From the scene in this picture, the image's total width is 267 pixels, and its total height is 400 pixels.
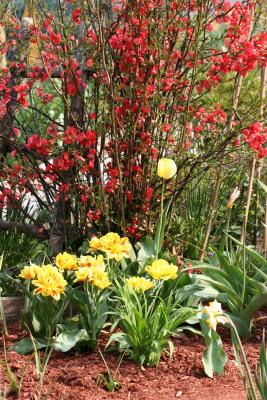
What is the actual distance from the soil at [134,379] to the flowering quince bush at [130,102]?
0.99 metres

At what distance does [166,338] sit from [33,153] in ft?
4.75

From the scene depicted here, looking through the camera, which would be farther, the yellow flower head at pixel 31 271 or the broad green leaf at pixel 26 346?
the broad green leaf at pixel 26 346

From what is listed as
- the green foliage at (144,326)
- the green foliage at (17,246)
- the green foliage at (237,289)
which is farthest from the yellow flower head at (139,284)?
the green foliage at (17,246)

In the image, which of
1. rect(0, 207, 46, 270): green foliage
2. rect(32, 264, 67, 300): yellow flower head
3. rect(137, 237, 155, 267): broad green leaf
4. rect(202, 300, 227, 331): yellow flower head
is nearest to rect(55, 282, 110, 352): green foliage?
rect(32, 264, 67, 300): yellow flower head

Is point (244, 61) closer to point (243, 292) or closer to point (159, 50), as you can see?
point (159, 50)

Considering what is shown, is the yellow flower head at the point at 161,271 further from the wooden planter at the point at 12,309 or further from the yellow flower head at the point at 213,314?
the wooden planter at the point at 12,309

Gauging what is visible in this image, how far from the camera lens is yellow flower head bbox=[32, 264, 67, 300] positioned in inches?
131

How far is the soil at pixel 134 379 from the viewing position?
10.7 feet

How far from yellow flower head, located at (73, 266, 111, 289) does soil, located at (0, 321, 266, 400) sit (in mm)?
400

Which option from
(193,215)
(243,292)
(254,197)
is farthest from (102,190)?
(254,197)

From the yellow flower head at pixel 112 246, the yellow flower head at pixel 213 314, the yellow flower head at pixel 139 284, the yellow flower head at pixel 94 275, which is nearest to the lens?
the yellow flower head at pixel 213 314

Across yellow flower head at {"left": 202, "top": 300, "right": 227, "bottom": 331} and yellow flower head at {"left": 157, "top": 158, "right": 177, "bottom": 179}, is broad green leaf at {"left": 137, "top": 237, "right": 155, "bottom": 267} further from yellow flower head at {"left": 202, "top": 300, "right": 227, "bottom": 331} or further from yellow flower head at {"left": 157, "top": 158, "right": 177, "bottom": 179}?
yellow flower head at {"left": 202, "top": 300, "right": 227, "bottom": 331}

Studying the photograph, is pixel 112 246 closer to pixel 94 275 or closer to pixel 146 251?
pixel 94 275

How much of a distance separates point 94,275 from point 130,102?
123 centimetres
